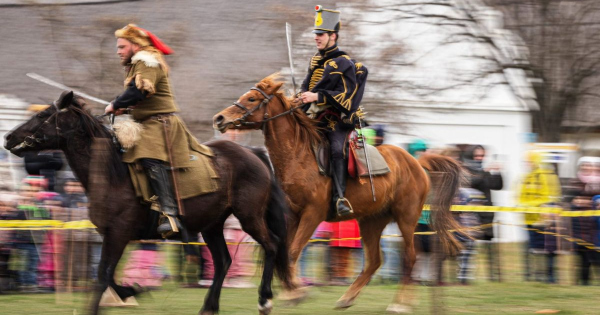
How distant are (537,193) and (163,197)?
7.25 meters

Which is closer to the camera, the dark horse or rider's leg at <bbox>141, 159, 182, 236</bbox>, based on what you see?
the dark horse

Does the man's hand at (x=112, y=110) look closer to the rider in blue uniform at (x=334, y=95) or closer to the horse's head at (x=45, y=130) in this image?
the horse's head at (x=45, y=130)

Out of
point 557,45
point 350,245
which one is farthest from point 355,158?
point 557,45

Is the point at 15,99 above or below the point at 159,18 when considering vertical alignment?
below

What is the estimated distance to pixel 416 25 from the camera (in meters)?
21.2

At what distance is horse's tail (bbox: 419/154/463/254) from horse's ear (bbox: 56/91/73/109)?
4940mm

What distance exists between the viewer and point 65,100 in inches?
320

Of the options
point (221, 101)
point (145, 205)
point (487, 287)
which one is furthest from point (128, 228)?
point (221, 101)

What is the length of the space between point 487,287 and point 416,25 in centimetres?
994

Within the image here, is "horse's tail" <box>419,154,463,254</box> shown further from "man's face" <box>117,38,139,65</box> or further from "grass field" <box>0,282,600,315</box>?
"man's face" <box>117,38,139,65</box>

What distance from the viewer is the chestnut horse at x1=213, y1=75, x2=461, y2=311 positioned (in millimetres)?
9594

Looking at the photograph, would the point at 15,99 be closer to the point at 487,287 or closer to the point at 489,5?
the point at 489,5

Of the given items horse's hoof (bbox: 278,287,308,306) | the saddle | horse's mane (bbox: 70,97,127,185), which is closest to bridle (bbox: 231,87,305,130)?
the saddle

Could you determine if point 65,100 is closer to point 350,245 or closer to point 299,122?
point 299,122
